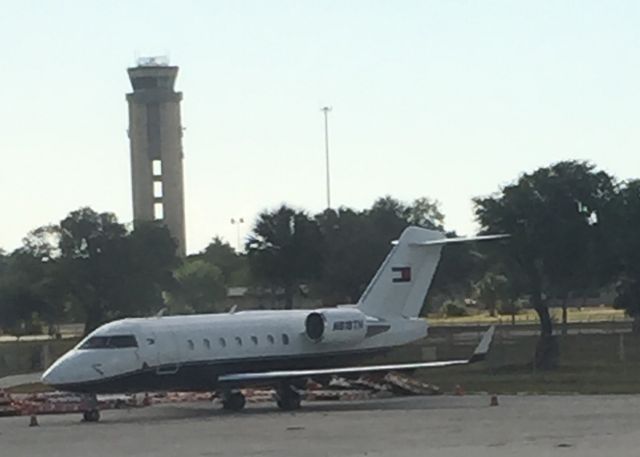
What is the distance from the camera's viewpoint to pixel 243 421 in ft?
115

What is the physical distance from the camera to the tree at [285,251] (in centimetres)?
8562

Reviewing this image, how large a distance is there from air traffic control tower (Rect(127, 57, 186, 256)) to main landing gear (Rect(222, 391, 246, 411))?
134398 mm

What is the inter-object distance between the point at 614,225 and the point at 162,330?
2695 cm

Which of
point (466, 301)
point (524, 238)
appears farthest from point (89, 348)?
point (466, 301)

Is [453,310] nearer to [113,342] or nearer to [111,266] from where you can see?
[111,266]

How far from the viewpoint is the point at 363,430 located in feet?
102

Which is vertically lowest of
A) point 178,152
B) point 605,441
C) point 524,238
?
point 605,441

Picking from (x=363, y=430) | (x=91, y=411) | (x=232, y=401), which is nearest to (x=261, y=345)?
(x=232, y=401)

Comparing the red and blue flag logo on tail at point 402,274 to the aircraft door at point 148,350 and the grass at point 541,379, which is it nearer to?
the grass at point 541,379

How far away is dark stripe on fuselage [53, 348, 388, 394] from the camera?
37.4 meters

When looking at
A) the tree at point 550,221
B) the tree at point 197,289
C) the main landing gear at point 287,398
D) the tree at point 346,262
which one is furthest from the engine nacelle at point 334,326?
the tree at point 197,289

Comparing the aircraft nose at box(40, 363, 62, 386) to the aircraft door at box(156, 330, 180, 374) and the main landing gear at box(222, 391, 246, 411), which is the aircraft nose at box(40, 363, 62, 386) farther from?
the main landing gear at box(222, 391, 246, 411)

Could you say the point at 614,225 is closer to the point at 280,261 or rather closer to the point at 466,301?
the point at 280,261

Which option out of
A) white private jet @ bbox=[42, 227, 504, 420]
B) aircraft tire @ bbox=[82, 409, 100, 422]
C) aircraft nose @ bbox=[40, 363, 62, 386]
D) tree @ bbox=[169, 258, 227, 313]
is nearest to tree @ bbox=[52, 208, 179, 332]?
tree @ bbox=[169, 258, 227, 313]
